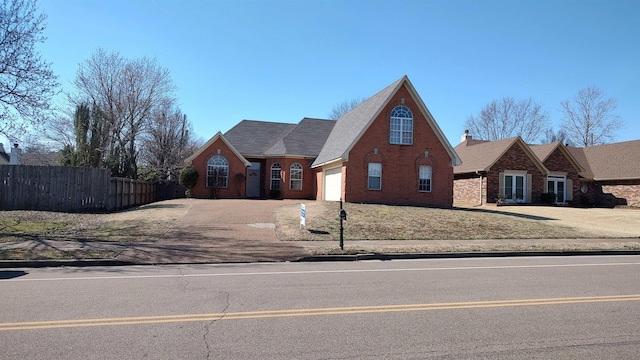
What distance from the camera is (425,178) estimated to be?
1021 inches

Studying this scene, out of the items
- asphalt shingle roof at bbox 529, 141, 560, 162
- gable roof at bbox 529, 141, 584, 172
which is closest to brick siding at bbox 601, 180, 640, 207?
gable roof at bbox 529, 141, 584, 172

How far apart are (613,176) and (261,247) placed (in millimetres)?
33354

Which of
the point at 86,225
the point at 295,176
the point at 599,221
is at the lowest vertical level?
the point at 86,225

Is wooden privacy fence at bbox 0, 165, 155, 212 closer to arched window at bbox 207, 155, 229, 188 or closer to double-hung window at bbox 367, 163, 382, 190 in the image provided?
arched window at bbox 207, 155, 229, 188

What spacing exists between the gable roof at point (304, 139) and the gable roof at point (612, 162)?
2187 centimetres

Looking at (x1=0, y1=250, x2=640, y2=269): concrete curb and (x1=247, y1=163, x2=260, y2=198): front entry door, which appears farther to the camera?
(x1=247, y1=163, x2=260, y2=198): front entry door

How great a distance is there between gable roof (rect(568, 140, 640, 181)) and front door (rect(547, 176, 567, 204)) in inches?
125

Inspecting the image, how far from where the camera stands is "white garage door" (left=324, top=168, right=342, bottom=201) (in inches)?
1015

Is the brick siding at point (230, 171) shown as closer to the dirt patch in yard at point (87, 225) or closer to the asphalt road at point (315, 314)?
the dirt patch in yard at point (87, 225)

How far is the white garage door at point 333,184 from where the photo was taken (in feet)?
84.6

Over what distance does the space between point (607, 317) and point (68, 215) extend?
779 inches

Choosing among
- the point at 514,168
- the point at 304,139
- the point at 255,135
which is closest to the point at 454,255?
the point at 514,168

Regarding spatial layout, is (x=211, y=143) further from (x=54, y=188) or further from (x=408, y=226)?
(x=408, y=226)

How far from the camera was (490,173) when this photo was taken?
31594 millimetres
